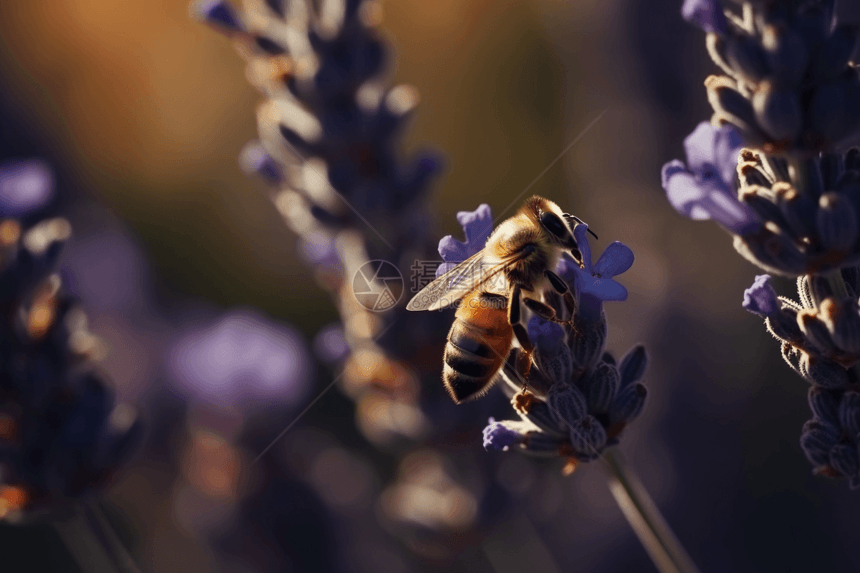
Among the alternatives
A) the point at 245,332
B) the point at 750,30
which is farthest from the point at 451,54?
the point at 750,30

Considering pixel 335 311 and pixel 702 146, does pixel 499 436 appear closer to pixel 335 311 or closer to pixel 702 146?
pixel 702 146

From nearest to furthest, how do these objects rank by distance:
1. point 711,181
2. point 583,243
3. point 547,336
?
point 711,181
point 547,336
point 583,243

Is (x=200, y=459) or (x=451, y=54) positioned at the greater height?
(x=451, y=54)

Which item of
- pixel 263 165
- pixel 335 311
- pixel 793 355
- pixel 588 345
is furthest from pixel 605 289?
pixel 335 311

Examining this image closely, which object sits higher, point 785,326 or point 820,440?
point 785,326

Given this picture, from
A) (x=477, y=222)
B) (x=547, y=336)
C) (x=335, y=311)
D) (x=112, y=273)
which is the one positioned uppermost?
(x=477, y=222)

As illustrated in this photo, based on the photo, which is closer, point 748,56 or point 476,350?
point 748,56

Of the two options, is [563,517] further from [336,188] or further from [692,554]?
[336,188]
